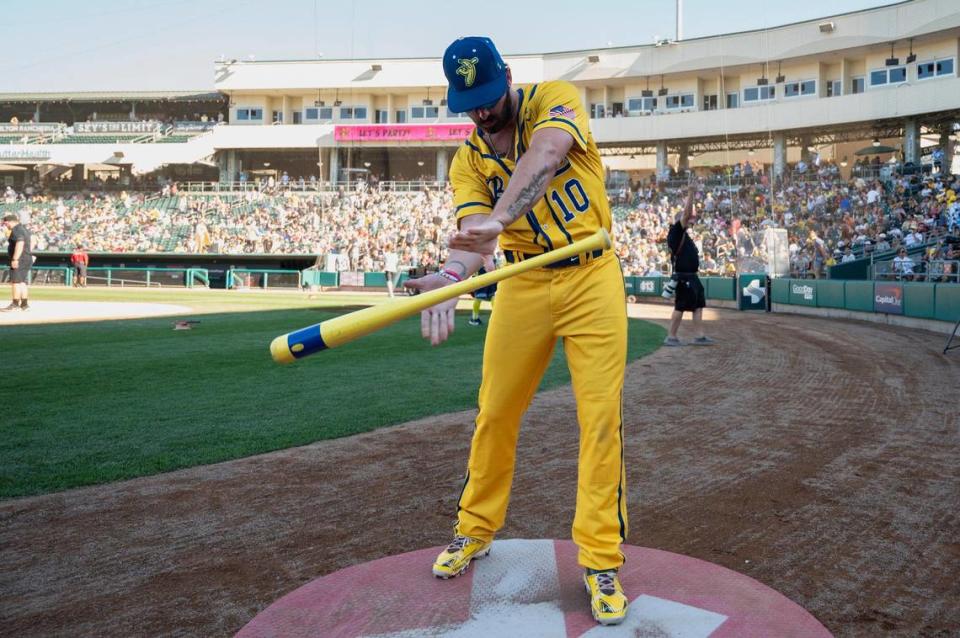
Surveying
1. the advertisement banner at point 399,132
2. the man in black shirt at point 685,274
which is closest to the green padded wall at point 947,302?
the man in black shirt at point 685,274

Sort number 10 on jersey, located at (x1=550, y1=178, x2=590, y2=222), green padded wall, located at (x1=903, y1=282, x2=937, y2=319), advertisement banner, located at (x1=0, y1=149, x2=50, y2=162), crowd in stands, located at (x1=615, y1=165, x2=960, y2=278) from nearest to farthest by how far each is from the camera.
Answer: number 10 on jersey, located at (x1=550, y1=178, x2=590, y2=222) → green padded wall, located at (x1=903, y1=282, x2=937, y2=319) → crowd in stands, located at (x1=615, y1=165, x2=960, y2=278) → advertisement banner, located at (x1=0, y1=149, x2=50, y2=162)

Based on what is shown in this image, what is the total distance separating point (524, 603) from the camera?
320 centimetres

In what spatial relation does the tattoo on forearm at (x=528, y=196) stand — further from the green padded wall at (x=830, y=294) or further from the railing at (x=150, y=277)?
the railing at (x=150, y=277)

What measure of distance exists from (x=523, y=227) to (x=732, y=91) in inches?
1805

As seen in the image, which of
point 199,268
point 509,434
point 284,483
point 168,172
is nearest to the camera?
point 509,434

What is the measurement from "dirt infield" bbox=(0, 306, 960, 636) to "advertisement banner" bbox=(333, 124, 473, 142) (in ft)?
146

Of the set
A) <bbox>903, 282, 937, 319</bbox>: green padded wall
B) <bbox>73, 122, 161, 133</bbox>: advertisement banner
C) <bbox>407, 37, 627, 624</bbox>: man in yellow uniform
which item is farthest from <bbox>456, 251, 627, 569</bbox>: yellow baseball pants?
<bbox>73, 122, 161, 133</bbox>: advertisement banner

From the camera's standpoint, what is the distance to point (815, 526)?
4285 millimetres

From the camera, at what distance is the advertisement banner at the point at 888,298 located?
59.2 feet

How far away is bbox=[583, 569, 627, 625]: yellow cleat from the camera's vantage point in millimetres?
3033

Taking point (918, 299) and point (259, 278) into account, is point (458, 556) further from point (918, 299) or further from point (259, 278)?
point (259, 278)

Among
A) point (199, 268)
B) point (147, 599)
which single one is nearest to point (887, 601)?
point (147, 599)

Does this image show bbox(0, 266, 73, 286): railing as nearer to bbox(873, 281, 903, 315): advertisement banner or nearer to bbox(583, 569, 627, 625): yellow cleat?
bbox(873, 281, 903, 315): advertisement banner

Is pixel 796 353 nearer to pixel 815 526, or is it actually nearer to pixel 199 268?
pixel 815 526
